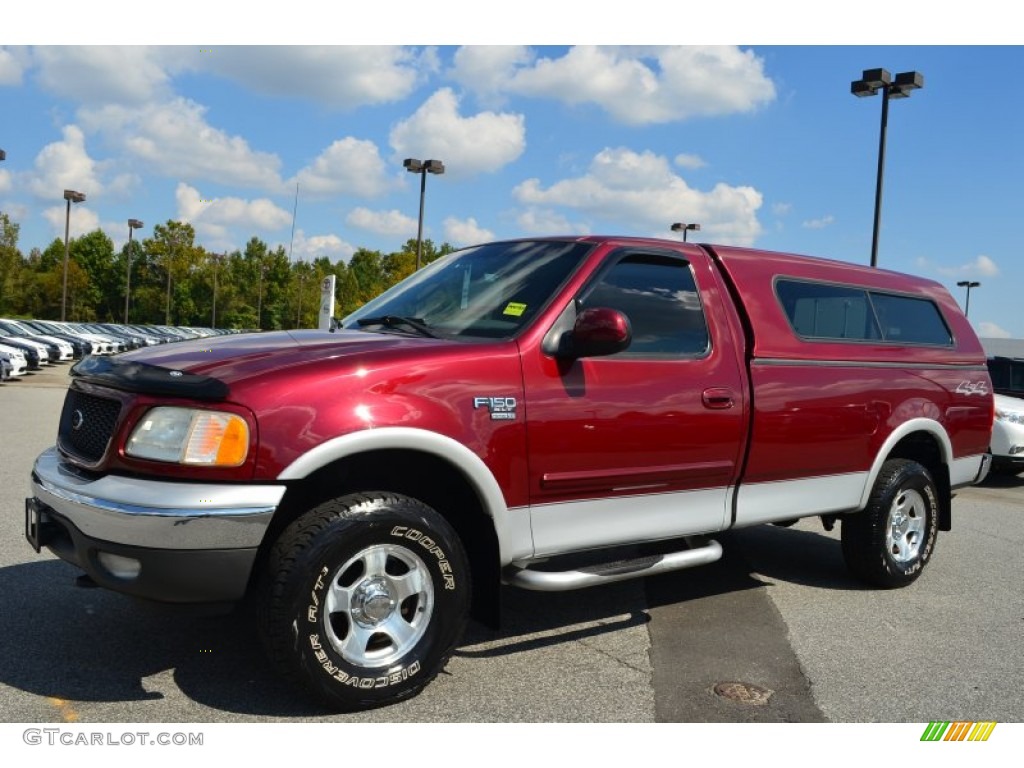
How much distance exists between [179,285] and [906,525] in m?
80.5

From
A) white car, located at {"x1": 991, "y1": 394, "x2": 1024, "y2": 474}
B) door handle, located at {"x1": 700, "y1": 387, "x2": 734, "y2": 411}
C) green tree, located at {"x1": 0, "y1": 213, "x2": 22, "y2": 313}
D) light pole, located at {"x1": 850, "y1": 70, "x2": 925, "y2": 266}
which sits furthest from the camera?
green tree, located at {"x1": 0, "y1": 213, "x2": 22, "y2": 313}

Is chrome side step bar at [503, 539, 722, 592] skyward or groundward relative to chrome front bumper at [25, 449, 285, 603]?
groundward

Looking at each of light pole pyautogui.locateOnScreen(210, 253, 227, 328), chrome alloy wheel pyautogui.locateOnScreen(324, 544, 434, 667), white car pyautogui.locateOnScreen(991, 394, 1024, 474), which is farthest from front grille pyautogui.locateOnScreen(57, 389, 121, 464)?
light pole pyautogui.locateOnScreen(210, 253, 227, 328)

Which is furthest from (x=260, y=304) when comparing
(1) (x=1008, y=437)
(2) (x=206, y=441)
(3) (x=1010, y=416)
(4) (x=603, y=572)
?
(2) (x=206, y=441)

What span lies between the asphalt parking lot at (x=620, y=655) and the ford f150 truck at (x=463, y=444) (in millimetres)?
344

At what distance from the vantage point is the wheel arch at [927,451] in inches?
213

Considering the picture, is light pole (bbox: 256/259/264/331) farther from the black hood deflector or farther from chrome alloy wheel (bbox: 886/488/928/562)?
the black hood deflector

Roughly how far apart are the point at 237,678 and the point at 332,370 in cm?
140

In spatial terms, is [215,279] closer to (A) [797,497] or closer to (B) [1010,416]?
(B) [1010,416]

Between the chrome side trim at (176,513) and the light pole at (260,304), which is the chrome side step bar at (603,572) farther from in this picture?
the light pole at (260,304)

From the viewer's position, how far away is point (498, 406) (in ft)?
12.0

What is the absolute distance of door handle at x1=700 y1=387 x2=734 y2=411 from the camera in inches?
171

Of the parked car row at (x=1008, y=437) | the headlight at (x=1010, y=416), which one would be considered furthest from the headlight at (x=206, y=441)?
the headlight at (x=1010, y=416)

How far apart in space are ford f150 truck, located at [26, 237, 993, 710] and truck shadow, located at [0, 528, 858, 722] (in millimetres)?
332
